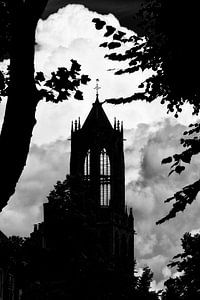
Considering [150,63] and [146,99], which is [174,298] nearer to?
[146,99]

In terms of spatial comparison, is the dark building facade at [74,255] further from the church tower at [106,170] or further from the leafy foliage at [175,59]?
the church tower at [106,170]

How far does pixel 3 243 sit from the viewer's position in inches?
1560

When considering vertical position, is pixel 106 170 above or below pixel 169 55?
above

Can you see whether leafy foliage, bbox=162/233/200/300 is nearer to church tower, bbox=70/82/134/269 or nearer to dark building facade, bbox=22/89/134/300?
dark building facade, bbox=22/89/134/300

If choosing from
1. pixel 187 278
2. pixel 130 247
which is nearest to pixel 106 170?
pixel 130 247

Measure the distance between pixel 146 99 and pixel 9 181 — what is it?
4414 millimetres

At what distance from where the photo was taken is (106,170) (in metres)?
103

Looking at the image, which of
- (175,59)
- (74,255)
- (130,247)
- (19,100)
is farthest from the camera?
(130,247)

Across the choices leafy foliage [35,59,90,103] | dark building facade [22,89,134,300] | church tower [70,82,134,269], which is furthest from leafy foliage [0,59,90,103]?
church tower [70,82,134,269]

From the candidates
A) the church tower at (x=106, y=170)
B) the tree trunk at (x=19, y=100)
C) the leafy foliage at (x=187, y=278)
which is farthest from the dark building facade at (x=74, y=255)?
the church tower at (x=106, y=170)

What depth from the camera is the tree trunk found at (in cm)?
834

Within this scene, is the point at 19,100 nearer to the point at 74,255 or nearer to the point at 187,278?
the point at 187,278

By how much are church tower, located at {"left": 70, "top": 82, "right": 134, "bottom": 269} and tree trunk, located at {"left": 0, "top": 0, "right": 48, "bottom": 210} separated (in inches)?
3558

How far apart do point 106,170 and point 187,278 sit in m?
90.6
